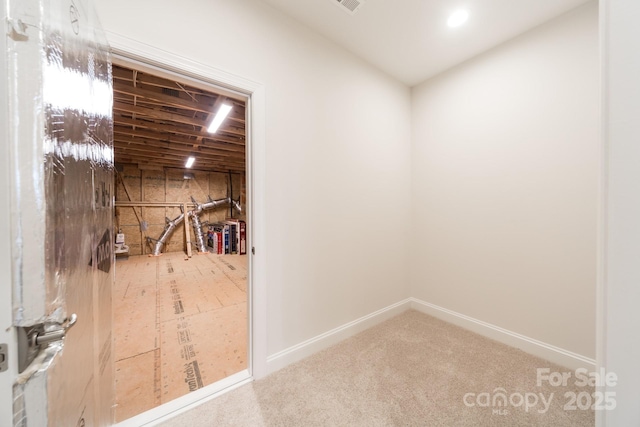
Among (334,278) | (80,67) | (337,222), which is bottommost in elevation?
(334,278)

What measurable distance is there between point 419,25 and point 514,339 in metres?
2.83

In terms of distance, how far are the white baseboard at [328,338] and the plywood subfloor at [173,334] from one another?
1.05 feet

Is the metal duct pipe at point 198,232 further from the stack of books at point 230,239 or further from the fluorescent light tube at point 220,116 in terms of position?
the fluorescent light tube at point 220,116

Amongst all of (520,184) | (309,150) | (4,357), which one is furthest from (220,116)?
(520,184)

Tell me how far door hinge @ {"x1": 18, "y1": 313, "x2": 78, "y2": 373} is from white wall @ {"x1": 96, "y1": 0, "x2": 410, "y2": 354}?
1.17m

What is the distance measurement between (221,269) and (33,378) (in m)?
4.52

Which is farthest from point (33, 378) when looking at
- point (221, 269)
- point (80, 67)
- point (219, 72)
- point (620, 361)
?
point (221, 269)

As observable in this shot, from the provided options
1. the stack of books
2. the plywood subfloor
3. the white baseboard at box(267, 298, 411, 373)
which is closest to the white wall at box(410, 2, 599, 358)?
the white baseboard at box(267, 298, 411, 373)

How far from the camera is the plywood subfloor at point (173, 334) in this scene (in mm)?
1598

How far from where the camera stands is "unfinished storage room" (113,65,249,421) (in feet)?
5.86

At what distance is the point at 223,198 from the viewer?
762 cm

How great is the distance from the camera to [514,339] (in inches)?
77.9

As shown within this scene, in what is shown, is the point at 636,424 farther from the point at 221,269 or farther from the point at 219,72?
the point at 221,269

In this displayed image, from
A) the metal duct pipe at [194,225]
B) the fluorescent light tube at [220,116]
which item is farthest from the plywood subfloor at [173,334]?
the fluorescent light tube at [220,116]
